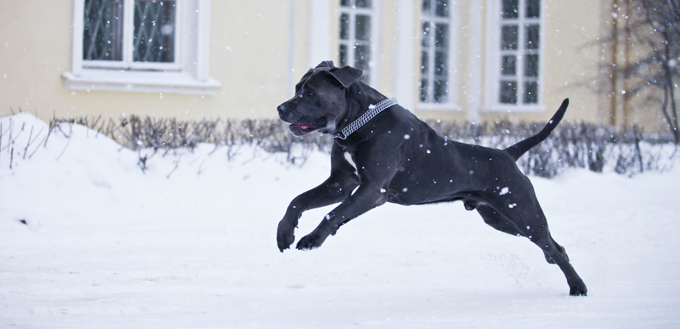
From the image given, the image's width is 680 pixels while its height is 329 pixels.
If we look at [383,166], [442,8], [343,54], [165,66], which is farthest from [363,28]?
[383,166]

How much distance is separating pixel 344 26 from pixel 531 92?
13.9 feet

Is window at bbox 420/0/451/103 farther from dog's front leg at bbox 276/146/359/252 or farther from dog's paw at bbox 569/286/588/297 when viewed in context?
dog's front leg at bbox 276/146/359/252

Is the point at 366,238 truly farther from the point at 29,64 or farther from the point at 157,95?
the point at 29,64

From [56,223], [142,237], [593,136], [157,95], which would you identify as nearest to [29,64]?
[157,95]

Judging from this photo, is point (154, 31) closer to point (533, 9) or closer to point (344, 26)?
point (344, 26)

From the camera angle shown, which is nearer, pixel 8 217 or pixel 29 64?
pixel 8 217

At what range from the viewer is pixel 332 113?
3.87m

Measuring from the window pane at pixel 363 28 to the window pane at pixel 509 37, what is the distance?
3079mm

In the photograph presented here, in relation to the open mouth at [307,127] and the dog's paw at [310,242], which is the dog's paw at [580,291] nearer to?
the dog's paw at [310,242]

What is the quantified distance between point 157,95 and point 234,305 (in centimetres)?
701

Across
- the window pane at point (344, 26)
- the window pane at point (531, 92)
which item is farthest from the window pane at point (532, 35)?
the window pane at point (344, 26)

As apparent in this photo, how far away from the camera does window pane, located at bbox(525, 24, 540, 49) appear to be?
1434 cm

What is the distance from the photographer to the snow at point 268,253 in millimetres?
3781

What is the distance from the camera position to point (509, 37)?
1436 cm
